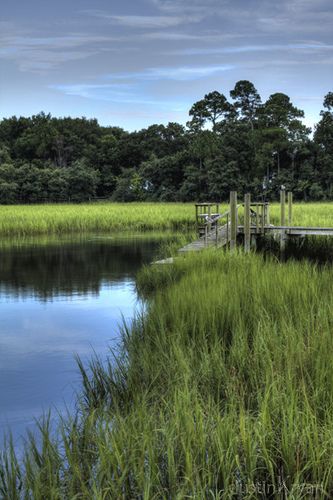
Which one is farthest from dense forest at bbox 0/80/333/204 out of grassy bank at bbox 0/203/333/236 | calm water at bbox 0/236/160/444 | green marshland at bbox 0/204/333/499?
green marshland at bbox 0/204/333/499

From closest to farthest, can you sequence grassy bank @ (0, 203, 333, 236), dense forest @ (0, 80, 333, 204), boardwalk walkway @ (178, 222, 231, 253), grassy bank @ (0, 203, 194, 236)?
boardwalk walkway @ (178, 222, 231, 253) → grassy bank @ (0, 203, 333, 236) → grassy bank @ (0, 203, 194, 236) → dense forest @ (0, 80, 333, 204)

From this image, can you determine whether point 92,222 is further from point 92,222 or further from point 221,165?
point 221,165

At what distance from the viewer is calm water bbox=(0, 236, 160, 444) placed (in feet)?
23.4

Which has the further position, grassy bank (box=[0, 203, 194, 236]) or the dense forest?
the dense forest

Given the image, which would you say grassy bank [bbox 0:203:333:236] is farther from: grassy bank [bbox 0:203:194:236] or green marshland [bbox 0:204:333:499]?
green marshland [bbox 0:204:333:499]

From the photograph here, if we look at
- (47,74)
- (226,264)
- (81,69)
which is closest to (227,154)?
(81,69)

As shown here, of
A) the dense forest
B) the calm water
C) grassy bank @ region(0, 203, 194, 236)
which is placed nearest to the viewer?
the calm water

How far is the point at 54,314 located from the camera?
12.2m

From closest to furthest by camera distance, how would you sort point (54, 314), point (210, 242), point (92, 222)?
point (54, 314), point (210, 242), point (92, 222)

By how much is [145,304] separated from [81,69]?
4815 cm

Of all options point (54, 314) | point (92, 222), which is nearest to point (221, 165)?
point (92, 222)

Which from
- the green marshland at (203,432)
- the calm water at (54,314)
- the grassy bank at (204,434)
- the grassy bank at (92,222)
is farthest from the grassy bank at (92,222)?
the grassy bank at (204,434)

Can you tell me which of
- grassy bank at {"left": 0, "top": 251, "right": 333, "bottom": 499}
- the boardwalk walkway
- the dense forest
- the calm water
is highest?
the dense forest

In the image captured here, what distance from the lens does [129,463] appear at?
3.82 m
